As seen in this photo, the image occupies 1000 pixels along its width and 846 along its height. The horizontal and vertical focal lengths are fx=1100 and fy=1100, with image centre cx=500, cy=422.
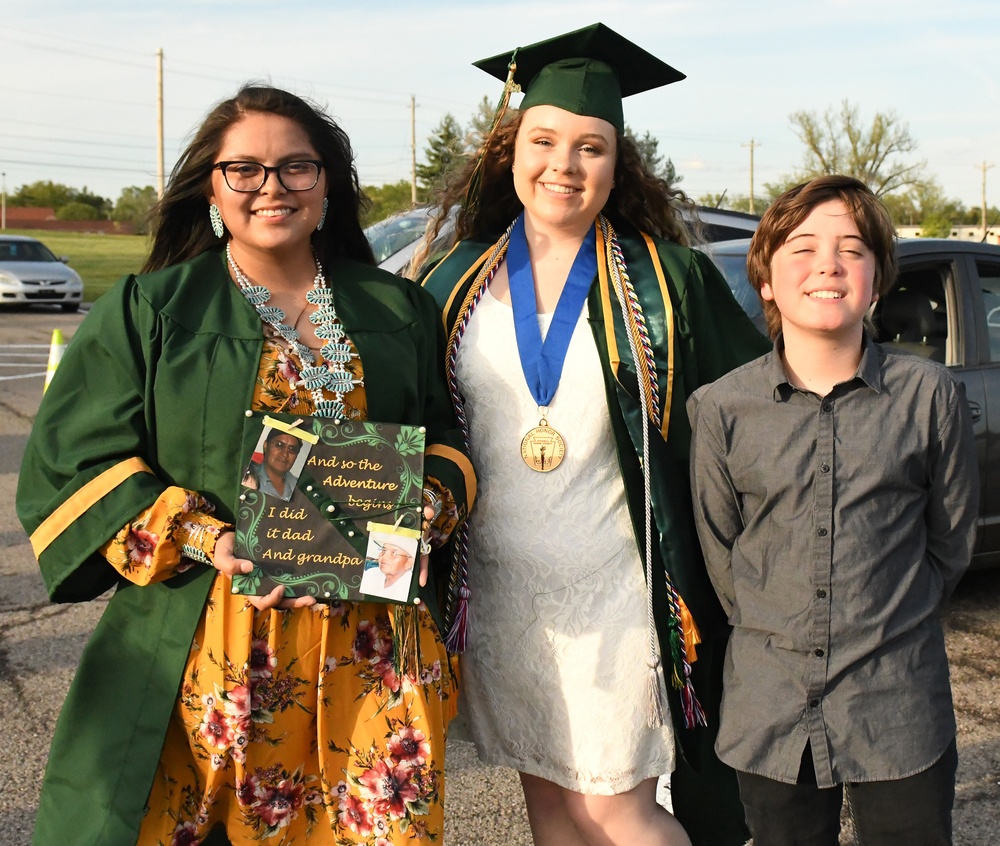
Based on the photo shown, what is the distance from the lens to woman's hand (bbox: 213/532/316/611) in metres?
2.13

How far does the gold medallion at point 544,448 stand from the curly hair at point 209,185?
60cm

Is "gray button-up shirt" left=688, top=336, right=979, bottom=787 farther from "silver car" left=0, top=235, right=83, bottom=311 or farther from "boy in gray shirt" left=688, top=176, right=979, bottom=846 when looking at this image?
"silver car" left=0, top=235, right=83, bottom=311

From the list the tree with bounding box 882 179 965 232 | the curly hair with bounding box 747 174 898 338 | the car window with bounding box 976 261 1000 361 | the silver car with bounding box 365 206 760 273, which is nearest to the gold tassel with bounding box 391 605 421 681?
the curly hair with bounding box 747 174 898 338

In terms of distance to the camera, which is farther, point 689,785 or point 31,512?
point 689,785

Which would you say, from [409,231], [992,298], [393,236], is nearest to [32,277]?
[393,236]

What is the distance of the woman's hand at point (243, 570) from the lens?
2129mm

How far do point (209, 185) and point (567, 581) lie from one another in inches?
48.3

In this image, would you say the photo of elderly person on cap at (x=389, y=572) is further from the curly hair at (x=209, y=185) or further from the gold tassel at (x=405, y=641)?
the curly hair at (x=209, y=185)

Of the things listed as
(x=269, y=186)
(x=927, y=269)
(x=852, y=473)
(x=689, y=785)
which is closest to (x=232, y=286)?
(x=269, y=186)

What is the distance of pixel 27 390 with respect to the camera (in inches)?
460

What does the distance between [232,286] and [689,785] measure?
5.41ft

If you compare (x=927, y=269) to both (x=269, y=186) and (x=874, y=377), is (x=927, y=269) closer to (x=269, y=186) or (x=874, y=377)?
(x=874, y=377)

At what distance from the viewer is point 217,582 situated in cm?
226

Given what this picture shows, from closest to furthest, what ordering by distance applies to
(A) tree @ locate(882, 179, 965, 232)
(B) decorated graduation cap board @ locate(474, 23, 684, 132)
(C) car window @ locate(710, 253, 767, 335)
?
1. (B) decorated graduation cap board @ locate(474, 23, 684, 132)
2. (C) car window @ locate(710, 253, 767, 335)
3. (A) tree @ locate(882, 179, 965, 232)
